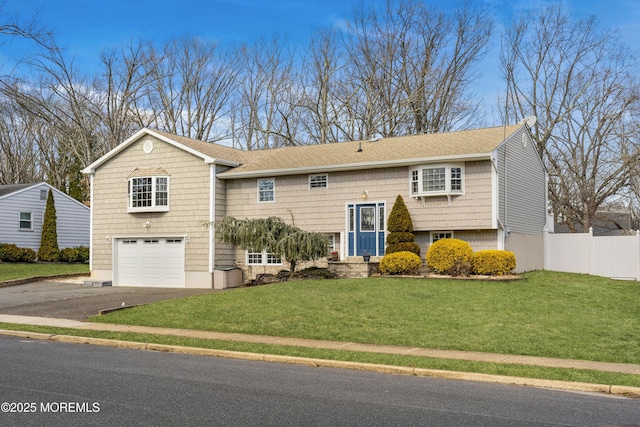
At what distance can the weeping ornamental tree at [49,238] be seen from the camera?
37469mm

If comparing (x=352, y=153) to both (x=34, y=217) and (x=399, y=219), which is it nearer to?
(x=399, y=219)

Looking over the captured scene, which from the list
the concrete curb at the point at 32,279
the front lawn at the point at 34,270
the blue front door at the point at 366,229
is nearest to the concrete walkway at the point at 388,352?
the blue front door at the point at 366,229

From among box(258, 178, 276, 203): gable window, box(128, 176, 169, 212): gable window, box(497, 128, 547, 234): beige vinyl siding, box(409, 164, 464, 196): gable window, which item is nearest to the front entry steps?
box(409, 164, 464, 196): gable window

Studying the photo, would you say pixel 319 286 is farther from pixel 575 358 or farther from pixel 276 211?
pixel 575 358

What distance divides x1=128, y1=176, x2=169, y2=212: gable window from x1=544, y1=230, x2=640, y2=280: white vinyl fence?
17.0 m

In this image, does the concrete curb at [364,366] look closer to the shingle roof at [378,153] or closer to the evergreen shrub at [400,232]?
the evergreen shrub at [400,232]

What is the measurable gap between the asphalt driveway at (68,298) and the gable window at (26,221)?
10.2 meters

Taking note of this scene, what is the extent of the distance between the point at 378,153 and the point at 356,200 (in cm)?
229

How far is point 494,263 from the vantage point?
73.6ft

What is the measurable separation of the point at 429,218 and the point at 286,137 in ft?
74.0

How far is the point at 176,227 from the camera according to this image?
92.4ft

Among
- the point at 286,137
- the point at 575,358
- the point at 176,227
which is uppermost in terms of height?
the point at 286,137

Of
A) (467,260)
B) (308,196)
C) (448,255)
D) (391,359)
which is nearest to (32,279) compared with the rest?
(308,196)

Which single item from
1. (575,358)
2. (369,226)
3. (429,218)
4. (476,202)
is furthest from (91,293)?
(575,358)
